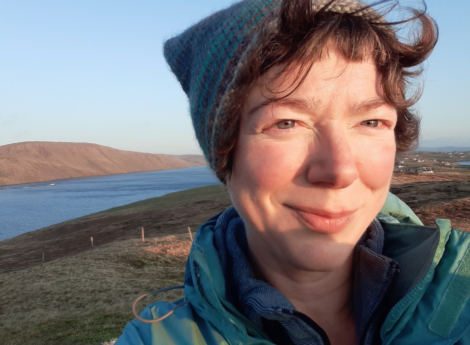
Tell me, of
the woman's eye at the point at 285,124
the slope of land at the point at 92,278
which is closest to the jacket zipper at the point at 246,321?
the woman's eye at the point at 285,124

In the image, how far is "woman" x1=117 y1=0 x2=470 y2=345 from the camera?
4.76 feet

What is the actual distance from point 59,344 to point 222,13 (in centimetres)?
1112

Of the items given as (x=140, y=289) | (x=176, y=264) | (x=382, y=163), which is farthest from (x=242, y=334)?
(x=176, y=264)

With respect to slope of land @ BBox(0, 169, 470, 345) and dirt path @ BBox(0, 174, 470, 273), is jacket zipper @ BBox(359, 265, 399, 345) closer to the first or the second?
slope of land @ BBox(0, 169, 470, 345)

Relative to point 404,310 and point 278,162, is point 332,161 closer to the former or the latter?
point 278,162

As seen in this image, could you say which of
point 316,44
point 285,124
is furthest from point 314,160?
point 316,44

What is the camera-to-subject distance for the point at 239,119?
5.24 feet

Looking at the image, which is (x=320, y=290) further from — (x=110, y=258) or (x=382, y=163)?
(x=110, y=258)

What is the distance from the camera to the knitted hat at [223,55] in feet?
4.94

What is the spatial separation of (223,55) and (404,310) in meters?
1.35

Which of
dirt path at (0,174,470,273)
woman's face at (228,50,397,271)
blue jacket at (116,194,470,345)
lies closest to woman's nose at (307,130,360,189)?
woman's face at (228,50,397,271)

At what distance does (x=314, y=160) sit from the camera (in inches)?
56.7

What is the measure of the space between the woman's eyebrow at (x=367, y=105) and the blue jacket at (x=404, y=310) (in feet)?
2.01

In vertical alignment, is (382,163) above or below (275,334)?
above
